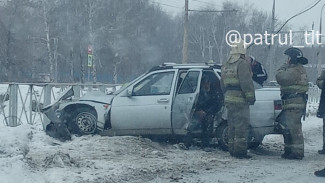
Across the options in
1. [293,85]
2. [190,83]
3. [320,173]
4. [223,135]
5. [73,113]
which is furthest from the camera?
[73,113]

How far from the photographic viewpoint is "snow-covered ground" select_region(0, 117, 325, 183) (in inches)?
286

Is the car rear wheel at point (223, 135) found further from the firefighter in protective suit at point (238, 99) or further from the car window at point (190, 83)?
the car window at point (190, 83)

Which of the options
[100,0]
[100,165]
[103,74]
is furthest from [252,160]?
[103,74]

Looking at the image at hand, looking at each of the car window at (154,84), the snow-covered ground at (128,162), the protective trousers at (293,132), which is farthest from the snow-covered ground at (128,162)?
the car window at (154,84)

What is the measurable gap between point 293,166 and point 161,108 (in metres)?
2.66

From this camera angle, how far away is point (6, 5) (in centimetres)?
4466

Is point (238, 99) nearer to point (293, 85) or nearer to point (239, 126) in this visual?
point (239, 126)

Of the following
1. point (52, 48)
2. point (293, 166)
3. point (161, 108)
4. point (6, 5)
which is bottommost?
point (293, 166)

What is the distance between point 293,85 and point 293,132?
0.84 metres

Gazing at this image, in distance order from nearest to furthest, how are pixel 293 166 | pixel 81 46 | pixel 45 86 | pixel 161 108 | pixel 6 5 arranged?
pixel 293 166
pixel 161 108
pixel 45 86
pixel 6 5
pixel 81 46

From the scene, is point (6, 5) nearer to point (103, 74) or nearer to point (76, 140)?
point (103, 74)

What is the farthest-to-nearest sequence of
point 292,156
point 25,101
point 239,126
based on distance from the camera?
point 25,101 < point 292,156 < point 239,126

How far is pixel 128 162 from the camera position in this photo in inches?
334

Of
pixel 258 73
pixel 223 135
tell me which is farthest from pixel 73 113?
pixel 258 73
